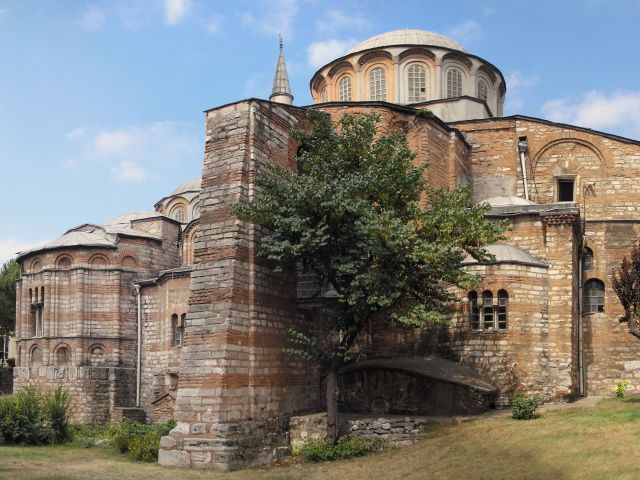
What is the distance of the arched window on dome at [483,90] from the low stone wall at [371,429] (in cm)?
1635

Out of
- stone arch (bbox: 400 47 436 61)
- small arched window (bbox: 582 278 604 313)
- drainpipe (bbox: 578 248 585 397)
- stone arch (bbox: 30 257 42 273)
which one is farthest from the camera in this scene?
stone arch (bbox: 30 257 42 273)

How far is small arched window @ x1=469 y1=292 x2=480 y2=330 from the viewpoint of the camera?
2041 centimetres

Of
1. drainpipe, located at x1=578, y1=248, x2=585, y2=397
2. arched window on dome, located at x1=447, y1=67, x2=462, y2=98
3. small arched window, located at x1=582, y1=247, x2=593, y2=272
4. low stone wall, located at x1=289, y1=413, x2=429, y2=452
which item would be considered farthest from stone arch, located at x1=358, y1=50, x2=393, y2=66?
low stone wall, located at x1=289, y1=413, x2=429, y2=452

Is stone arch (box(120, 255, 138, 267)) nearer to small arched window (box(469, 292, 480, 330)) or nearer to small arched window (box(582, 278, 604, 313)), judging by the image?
small arched window (box(469, 292, 480, 330))

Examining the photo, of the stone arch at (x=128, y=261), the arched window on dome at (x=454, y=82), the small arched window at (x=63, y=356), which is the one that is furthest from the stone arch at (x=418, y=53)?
the small arched window at (x=63, y=356)

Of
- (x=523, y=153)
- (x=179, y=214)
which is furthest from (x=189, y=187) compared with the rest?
(x=523, y=153)

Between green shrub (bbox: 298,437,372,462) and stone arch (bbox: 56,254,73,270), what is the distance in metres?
18.2

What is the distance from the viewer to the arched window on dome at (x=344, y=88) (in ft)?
99.5

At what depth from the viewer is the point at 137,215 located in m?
36.8

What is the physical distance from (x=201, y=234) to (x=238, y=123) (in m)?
2.50

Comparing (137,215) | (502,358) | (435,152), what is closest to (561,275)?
(502,358)

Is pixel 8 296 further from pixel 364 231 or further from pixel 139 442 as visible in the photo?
pixel 364 231

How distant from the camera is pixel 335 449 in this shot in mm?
16359

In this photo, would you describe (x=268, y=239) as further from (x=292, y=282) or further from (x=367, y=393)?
(x=367, y=393)
